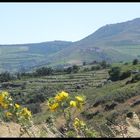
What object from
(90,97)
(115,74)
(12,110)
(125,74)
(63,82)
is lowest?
(63,82)

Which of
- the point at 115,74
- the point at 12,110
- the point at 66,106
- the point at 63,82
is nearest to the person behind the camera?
the point at 66,106

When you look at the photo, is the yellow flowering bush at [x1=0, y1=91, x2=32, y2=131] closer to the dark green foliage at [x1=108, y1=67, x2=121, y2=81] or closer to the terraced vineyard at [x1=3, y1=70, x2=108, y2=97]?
the dark green foliage at [x1=108, y1=67, x2=121, y2=81]

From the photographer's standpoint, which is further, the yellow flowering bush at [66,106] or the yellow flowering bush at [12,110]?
the yellow flowering bush at [12,110]

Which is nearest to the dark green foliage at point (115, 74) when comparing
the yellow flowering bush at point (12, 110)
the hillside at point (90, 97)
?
the hillside at point (90, 97)

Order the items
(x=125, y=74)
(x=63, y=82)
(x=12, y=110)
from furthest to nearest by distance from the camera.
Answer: (x=63, y=82) < (x=125, y=74) < (x=12, y=110)

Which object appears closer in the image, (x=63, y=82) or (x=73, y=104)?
(x=73, y=104)

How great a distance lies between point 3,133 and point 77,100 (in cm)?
117

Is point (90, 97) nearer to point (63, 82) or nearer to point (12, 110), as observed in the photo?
point (63, 82)

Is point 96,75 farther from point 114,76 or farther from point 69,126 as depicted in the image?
point 69,126

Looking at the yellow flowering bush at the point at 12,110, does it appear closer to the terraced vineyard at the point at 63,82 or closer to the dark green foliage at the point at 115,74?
the dark green foliage at the point at 115,74

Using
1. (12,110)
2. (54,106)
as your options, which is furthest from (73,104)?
(12,110)

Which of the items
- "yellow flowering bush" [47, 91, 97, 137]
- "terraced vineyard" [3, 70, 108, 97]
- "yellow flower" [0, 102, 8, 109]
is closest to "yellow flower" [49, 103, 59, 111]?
"yellow flowering bush" [47, 91, 97, 137]

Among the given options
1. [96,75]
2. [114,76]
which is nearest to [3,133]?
[114,76]

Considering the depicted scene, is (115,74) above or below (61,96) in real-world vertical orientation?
below
